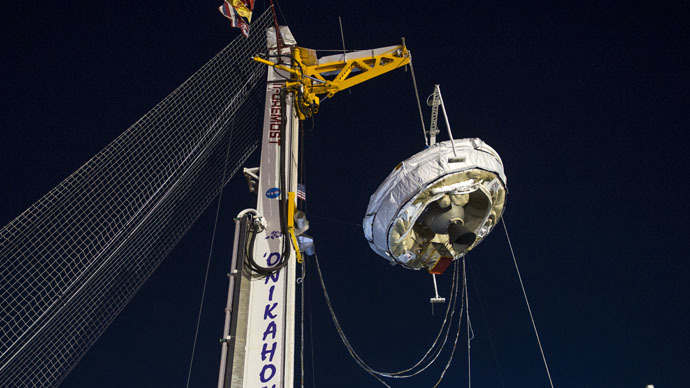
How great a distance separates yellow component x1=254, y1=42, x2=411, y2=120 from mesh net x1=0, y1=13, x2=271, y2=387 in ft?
2.53

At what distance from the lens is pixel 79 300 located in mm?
4203

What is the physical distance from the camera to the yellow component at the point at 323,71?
217 inches

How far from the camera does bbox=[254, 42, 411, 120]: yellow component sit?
5504mm

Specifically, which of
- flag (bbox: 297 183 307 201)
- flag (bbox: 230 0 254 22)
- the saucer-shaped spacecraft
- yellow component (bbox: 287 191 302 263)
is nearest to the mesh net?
flag (bbox: 230 0 254 22)

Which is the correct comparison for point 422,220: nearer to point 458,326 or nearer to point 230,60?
point 458,326

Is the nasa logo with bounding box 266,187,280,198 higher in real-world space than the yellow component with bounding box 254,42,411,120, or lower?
lower

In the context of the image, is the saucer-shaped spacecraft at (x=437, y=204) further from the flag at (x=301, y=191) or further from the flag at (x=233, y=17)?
the flag at (x=233, y=17)

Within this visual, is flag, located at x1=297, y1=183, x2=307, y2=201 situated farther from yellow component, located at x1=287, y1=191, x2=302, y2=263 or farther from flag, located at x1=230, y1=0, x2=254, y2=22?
flag, located at x1=230, y1=0, x2=254, y2=22

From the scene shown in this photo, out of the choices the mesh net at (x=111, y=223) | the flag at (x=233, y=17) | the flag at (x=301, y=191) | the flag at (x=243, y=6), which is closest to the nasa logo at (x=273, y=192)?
the flag at (x=301, y=191)

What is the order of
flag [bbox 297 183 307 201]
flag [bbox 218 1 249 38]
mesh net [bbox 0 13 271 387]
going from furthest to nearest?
flag [bbox 218 1 249 38]
flag [bbox 297 183 307 201]
mesh net [bbox 0 13 271 387]

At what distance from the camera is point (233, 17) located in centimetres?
555

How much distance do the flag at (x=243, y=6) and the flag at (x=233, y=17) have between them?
5 centimetres

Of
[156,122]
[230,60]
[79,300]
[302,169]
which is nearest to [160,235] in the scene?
[79,300]

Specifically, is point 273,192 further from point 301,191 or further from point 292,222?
point 292,222
